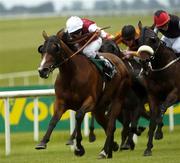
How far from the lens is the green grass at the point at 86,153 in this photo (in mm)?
12070

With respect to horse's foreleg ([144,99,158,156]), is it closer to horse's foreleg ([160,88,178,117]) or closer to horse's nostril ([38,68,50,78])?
horse's foreleg ([160,88,178,117])

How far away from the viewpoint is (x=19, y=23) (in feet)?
225

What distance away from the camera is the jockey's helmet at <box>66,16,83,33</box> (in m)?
12.7

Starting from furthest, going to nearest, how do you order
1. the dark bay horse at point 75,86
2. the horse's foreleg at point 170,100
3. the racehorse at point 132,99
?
the racehorse at point 132,99
the horse's foreleg at point 170,100
the dark bay horse at point 75,86

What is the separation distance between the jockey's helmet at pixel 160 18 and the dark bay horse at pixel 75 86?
0.98 metres

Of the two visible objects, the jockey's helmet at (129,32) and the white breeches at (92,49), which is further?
the jockey's helmet at (129,32)

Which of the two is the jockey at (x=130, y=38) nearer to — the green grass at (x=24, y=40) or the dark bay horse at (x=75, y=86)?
the dark bay horse at (x=75, y=86)

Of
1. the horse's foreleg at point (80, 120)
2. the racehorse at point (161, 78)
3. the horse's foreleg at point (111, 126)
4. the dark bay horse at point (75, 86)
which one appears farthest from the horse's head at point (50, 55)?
the racehorse at point (161, 78)

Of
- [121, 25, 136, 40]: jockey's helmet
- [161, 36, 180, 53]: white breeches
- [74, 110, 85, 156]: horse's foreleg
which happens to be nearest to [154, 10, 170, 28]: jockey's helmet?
[161, 36, 180, 53]: white breeches

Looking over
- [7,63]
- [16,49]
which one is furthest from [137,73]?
[16,49]

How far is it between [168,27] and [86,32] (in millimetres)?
1411

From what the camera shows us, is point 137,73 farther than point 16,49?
No

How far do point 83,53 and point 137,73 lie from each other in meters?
1.54

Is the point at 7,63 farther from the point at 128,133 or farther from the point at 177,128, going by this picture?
the point at 128,133
